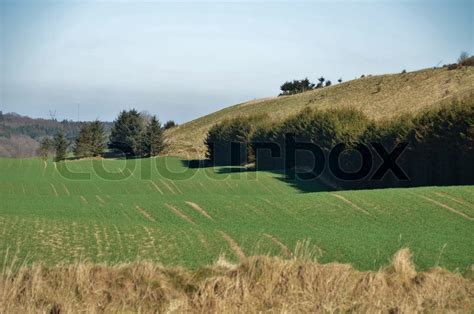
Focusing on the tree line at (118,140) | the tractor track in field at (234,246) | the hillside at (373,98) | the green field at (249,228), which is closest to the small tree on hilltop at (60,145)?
the tree line at (118,140)

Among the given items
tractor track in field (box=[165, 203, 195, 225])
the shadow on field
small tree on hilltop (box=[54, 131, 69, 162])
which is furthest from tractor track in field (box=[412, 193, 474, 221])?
small tree on hilltop (box=[54, 131, 69, 162])

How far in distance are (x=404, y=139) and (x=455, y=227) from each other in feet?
84.4

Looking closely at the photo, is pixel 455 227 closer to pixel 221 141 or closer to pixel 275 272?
pixel 275 272

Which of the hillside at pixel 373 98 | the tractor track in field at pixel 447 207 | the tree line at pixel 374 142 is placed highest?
the hillside at pixel 373 98

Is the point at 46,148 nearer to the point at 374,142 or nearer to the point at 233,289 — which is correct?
the point at 374,142

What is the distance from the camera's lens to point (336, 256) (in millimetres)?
19000

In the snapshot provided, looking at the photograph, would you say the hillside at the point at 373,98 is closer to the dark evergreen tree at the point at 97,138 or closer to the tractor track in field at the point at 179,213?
the dark evergreen tree at the point at 97,138

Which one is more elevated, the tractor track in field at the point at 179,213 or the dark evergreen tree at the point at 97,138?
the dark evergreen tree at the point at 97,138

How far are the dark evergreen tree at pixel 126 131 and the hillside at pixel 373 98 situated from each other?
304 inches

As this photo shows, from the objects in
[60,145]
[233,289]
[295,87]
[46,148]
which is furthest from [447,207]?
[295,87]

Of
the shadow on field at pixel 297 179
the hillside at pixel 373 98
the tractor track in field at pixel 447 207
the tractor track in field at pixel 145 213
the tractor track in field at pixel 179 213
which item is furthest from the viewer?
the hillside at pixel 373 98

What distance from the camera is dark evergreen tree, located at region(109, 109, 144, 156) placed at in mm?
110125

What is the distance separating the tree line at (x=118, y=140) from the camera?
98000mm

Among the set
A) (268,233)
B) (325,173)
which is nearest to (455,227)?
(268,233)
